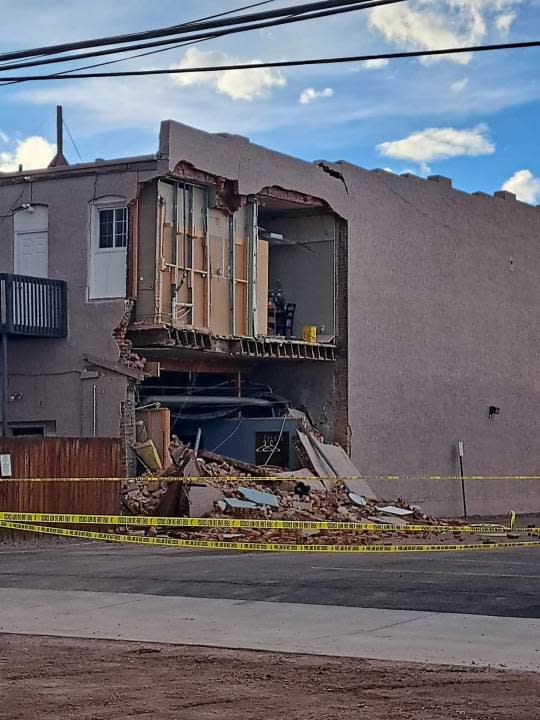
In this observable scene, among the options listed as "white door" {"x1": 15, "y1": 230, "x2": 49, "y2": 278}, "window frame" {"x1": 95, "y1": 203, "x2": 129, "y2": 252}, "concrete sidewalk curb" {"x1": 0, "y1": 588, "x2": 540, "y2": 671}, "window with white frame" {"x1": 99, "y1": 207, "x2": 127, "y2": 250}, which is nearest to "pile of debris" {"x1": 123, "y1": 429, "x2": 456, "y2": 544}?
"window frame" {"x1": 95, "y1": 203, "x2": 129, "y2": 252}

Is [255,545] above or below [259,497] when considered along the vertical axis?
below

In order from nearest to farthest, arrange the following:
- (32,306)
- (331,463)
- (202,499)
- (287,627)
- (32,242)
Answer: (287,627) → (202,499) → (32,306) → (32,242) → (331,463)

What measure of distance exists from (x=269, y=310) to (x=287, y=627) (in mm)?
21393

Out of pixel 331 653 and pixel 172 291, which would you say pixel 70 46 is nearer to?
pixel 331 653

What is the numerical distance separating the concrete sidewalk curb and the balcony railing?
1360 centimetres

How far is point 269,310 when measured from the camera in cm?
3309

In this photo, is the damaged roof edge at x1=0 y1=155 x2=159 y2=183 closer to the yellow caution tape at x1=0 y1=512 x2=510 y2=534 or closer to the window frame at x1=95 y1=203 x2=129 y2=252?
the window frame at x1=95 y1=203 x2=129 y2=252

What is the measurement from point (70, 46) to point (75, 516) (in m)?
9.78

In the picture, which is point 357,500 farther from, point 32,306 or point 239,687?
point 239,687

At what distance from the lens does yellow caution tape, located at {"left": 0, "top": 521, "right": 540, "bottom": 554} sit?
67.1ft

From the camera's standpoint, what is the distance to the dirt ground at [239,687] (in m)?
8.37

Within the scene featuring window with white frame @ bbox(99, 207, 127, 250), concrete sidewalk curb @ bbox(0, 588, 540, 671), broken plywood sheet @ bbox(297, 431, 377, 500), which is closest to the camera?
concrete sidewalk curb @ bbox(0, 588, 540, 671)

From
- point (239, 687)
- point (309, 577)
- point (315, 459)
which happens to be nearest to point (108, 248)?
point (315, 459)

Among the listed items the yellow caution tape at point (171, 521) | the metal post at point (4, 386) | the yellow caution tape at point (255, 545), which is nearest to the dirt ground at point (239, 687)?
the yellow caution tape at point (255, 545)
